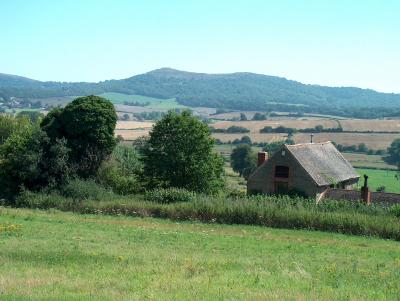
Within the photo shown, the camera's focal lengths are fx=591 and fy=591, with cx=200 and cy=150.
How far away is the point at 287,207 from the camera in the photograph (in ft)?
131

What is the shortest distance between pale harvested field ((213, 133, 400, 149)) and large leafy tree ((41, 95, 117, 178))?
78878mm

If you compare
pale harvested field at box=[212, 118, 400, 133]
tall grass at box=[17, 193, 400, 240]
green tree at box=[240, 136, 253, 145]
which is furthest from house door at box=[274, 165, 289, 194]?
pale harvested field at box=[212, 118, 400, 133]

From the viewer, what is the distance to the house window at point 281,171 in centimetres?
5732

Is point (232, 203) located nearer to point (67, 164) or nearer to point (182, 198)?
point (182, 198)

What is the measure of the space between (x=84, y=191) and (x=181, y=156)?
9276mm

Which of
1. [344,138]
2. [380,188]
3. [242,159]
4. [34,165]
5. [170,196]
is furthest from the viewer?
[344,138]

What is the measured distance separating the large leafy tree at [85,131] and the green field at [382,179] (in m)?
39.3

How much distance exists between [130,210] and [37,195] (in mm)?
9065

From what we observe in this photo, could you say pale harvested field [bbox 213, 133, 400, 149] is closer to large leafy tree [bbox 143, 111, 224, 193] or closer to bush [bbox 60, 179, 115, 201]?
large leafy tree [bbox 143, 111, 224, 193]

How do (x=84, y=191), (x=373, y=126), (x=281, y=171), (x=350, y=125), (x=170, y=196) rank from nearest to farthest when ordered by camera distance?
(x=170, y=196) < (x=84, y=191) < (x=281, y=171) < (x=373, y=126) < (x=350, y=125)

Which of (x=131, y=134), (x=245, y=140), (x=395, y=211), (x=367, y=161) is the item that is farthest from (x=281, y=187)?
(x=131, y=134)

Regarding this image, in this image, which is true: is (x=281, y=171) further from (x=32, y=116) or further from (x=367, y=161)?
(x=32, y=116)

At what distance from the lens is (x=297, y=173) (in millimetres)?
56625

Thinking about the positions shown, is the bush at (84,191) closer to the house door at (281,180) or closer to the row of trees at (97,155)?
the row of trees at (97,155)
